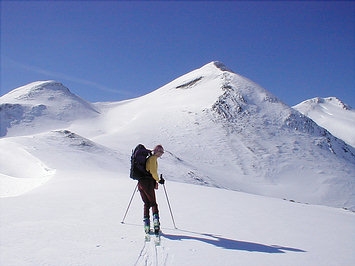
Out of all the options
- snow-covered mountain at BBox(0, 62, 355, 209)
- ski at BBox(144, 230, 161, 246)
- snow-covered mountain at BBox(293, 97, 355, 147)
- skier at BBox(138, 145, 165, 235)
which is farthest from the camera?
snow-covered mountain at BBox(293, 97, 355, 147)

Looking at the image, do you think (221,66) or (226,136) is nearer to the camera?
(226,136)

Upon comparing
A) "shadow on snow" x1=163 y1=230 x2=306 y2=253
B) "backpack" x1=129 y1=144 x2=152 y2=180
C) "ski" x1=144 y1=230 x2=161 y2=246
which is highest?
"backpack" x1=129 y1=144 x2=152 y2=180

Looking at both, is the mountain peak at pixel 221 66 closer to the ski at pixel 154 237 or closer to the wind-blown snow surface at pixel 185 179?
the wind-blown snow surface at pixel 185 179

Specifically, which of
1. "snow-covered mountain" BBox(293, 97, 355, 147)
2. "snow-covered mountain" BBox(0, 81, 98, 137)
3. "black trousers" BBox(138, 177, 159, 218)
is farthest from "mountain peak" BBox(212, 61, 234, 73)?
"black trousers" BBox(138, 177, 159, 218)

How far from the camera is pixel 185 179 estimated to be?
3825 cm

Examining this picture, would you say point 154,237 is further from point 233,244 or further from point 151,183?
point 233,244

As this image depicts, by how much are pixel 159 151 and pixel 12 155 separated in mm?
29078

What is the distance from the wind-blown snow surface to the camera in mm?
7285

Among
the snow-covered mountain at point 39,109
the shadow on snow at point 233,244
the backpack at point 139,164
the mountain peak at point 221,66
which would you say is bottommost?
the shadow on snow at point 233,244

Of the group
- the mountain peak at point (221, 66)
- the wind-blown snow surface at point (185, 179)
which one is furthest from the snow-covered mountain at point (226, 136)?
the mountain peak at point (221, 66)

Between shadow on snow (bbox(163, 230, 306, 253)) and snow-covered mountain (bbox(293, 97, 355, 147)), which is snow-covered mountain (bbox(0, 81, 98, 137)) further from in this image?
snow-covered mountain (bbox(293, 97, 355, 147))

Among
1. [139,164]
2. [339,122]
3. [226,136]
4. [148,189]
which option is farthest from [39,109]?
[339,122]

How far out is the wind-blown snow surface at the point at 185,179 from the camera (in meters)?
7.29

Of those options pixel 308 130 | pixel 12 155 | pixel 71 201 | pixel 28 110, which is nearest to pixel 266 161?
pixel 308 130
